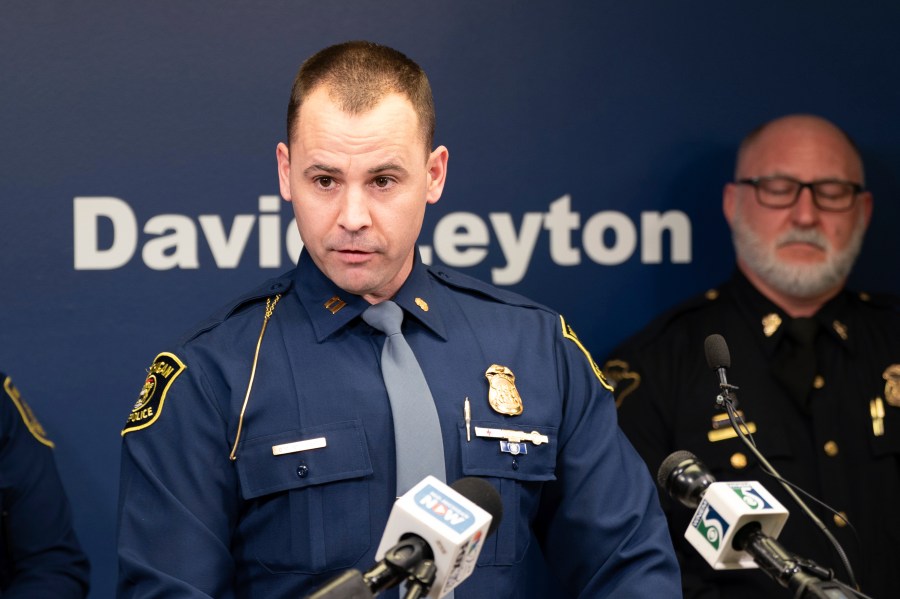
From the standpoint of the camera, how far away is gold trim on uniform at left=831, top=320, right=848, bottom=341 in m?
3.64

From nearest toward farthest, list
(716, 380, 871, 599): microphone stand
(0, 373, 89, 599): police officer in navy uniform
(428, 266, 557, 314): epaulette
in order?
(716, 380, 871, 599): microphone stand
(428, 266, 557, 314): epaulette
(0, 373, 89, 599): police officer in navy uniform

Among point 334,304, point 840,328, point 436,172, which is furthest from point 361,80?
point 840,328

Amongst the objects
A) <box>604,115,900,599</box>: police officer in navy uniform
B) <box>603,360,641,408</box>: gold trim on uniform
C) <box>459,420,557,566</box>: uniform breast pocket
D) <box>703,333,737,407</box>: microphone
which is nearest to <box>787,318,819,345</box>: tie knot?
<box>604,115,900,599</box>: police officer in navy uniform

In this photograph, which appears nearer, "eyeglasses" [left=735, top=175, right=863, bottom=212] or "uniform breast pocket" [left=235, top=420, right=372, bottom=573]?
"uniform breast pocket" [left=235, top=420, right=372, bottom=573]

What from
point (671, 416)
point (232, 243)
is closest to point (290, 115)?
point (232, 243)

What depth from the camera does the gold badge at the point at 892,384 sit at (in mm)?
3553

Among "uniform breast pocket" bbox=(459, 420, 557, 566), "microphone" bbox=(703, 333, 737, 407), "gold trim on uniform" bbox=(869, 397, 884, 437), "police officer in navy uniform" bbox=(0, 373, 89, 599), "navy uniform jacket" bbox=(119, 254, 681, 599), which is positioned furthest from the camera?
"gold trim on uniform" bbox=(869, 397, 884, 437)

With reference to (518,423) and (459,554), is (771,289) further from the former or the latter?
(459,554)

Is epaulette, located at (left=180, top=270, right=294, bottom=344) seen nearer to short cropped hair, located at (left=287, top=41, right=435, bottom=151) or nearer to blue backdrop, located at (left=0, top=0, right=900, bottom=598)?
short cropped hair, located at (left=287, top=41, right=435, bottom=151)

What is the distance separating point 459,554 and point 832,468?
6.89ft

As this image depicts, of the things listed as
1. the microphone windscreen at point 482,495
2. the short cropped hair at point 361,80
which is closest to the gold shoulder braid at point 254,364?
the short cropped hair at point 361,80

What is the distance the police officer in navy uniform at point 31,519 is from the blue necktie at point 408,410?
1.19 meters

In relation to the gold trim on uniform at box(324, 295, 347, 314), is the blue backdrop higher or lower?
higher

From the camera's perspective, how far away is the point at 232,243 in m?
3.49
